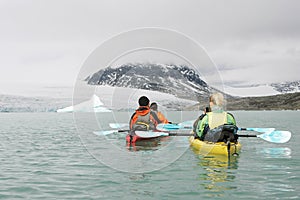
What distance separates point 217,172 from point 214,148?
367cm

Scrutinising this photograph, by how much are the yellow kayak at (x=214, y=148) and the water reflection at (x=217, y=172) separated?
22 cm

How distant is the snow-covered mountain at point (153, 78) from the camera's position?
54.2 ft

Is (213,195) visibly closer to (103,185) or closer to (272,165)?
(103,185)

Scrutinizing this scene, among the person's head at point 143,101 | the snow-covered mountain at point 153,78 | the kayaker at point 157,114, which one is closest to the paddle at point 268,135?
the person's head at point 143,101

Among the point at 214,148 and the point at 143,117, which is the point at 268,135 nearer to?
the point at 214,148

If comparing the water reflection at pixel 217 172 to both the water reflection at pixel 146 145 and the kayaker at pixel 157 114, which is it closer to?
the water reflection at pixel 146 145

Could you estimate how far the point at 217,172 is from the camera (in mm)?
14023

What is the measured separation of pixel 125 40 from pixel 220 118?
6738mm

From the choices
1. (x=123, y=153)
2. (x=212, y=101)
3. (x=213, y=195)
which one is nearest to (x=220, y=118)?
(x=212, y=101)

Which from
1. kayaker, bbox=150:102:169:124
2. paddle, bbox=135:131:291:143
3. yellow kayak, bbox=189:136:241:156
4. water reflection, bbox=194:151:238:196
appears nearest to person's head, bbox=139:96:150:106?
paddle, bbox=135:131:291:143

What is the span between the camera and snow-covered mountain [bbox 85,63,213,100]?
54.2 ft

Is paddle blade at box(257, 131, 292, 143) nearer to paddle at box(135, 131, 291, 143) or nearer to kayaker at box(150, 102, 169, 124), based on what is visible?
paddle at box(135, 131, 291, 143)

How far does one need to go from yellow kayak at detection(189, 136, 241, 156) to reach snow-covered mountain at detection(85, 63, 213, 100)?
3.24 meters

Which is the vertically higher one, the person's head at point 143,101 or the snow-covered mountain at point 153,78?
the snow-covered mountain at point 153,78
